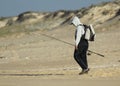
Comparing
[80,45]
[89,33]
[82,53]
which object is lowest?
[82,53]

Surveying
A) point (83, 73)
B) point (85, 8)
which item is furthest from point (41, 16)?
point (83, 73)

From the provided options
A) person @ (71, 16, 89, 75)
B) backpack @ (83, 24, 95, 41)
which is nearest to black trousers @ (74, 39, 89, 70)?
person @ (71, 16, 89, 75)

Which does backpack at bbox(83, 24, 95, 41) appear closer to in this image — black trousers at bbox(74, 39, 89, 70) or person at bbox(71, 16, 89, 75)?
person at bbox(71, 16, 89, 75)

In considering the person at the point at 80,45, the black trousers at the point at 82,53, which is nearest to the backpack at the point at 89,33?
the person at the point at 80,45

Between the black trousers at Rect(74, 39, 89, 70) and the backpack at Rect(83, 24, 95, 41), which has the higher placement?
the backpack at Rect(83, 24, 95, 41)

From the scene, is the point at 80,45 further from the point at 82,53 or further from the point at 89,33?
the point at 89,33

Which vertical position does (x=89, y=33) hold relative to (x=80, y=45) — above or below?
above

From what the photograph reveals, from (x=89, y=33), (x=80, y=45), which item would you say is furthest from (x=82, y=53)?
(x=89, y=33)

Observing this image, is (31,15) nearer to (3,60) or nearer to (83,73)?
(3,60)

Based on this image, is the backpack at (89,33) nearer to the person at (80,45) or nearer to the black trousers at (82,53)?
the person at (80,45)

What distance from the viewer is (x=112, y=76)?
14.8 meters

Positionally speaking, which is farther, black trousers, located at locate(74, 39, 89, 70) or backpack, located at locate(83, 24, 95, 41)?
black trousers, located at locate(74, 39, 89, 70)

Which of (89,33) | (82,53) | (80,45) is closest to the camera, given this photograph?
(89,33)

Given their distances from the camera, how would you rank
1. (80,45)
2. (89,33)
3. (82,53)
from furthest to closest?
(82,53) < (80,45) < (89,33)
